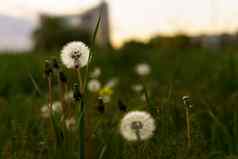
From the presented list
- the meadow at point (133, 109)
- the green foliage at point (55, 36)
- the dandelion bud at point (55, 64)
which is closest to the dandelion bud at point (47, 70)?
the dandelion bud at point (55, 64)

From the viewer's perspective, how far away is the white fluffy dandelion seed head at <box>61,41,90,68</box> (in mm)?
1292

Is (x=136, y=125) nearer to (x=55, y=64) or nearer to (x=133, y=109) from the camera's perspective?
(x=55, y=64)

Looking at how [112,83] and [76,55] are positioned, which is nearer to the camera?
[76,55]

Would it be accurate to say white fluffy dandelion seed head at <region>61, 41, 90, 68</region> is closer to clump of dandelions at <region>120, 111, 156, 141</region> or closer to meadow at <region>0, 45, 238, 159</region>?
meadow at <region>0, 45, 238, 159</region>

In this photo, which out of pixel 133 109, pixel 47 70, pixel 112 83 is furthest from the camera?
pixel 112 83

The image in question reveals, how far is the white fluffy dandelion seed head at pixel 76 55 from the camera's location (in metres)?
1.29

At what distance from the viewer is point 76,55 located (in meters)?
1.31

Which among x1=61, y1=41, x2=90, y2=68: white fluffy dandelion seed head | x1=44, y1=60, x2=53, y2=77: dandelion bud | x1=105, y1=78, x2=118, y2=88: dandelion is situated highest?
x1=61, y1=41, x2=90, y2=68: white fluffy dandelion seed head

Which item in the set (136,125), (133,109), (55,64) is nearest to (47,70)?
(55,64)

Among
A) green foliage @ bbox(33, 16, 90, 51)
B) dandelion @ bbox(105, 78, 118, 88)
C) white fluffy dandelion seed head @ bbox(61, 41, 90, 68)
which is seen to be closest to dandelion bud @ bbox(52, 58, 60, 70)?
white fluffy dandelion seed head @ bbox(61, 41, 90, 68)

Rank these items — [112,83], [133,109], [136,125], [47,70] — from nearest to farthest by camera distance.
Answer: [136,125]
[47,70]
[133,109]
[112,83]

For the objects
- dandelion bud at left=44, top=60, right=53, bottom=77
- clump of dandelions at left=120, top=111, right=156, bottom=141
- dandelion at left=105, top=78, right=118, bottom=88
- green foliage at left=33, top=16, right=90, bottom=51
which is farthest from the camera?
green foliage at left=33, top=16, right=90, bottom=51

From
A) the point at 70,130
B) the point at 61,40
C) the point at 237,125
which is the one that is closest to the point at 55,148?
the point at 70,130

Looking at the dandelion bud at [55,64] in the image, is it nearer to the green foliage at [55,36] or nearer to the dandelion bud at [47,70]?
the dandelion bud at [47,70]
